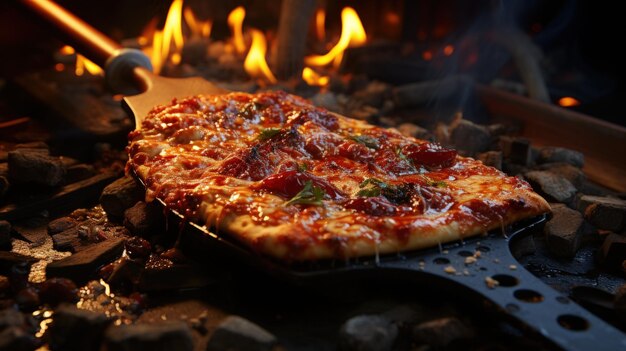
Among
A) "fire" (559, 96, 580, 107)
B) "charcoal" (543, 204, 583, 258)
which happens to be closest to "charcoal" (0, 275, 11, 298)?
"charcoal" (543, 204, 583, 258)

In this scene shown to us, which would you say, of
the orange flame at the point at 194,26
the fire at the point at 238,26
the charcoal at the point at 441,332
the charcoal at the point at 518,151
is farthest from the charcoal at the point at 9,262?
the orange flame at the point at 194,26

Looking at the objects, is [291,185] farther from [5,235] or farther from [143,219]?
[5,235]

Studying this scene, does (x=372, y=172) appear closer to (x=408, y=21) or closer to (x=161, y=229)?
(x=161, y=229)

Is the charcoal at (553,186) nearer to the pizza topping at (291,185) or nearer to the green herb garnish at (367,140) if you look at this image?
A: the green herb garnish at (367,140)

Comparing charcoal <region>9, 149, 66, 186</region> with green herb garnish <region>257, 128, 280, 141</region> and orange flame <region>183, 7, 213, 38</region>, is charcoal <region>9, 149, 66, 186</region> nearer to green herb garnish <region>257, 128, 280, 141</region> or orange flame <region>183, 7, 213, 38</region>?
green herb garnish <region>257, 128, 280, 141</region>

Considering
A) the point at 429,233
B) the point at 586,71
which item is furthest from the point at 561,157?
the point at 586,71

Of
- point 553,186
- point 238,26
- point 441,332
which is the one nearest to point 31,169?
point 441,332
